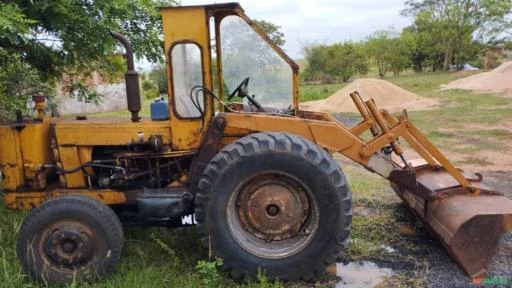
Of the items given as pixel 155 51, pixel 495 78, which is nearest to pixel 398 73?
pixel 495 78

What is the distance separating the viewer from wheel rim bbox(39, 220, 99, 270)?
3.80 m

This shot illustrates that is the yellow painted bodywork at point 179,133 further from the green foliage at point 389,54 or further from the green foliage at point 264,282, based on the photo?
the green foliage at point 389,54

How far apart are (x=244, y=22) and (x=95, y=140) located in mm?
1701

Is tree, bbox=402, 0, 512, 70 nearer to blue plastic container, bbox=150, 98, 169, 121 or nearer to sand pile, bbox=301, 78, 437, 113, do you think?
sand pile, bbox=301, 78, 437, 113

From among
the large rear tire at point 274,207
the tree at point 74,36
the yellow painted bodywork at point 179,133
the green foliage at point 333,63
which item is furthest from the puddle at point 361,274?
the green foliage at point 333,63

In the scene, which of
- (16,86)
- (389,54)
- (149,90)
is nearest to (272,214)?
(16,86)

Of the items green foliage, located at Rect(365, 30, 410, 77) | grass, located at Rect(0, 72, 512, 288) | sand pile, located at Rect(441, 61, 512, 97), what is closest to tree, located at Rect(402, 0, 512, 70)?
green foliage, located at Rect(365, 30, 410, 77)

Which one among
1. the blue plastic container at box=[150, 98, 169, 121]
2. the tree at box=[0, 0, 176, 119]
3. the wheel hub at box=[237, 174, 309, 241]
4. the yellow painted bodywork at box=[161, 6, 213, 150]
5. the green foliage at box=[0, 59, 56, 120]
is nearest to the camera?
the wheel hub at box=[237, 174, 309, 241]

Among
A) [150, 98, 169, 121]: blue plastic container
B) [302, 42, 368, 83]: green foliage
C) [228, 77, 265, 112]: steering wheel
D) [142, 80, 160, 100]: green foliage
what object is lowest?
[150, 98, 169, 121]: blue plastic container

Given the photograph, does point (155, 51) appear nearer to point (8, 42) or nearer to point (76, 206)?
point (8, 42)

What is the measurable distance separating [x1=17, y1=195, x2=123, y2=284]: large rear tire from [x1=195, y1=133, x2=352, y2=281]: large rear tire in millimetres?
754

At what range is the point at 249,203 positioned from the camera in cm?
400

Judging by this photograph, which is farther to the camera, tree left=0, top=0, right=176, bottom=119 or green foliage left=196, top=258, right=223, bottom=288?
tree left=0, top=0, right=176, bottom=119

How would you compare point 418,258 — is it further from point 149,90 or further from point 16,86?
point 149,90
